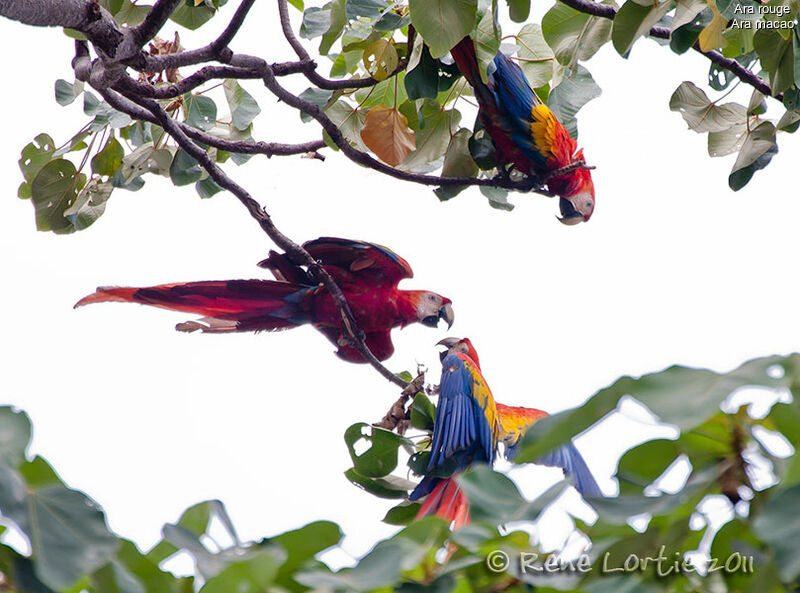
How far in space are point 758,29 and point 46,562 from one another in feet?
4.93

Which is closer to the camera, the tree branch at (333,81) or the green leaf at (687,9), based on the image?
the green leaf at (687,9)

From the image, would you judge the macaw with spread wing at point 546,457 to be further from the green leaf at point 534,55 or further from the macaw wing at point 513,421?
the green leaf at point 534,55

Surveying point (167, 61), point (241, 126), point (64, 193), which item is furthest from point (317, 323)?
point (167, 61)

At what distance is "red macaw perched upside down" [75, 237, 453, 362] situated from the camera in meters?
2.03

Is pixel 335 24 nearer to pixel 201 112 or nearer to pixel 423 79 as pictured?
pixel 423 79

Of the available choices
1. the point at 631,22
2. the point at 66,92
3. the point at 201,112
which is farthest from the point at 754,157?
the point at 66,92

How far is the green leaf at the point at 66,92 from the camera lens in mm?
1972

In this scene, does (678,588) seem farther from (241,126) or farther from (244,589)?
(241,126)

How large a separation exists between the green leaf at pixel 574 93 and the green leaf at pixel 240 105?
29.8 inches

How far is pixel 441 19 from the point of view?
1.26 metres

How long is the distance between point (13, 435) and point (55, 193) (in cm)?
164

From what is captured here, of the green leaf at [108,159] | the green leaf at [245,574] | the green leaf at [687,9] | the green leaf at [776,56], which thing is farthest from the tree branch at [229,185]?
the green leaf at [245,574]

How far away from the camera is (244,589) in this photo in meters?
0.44

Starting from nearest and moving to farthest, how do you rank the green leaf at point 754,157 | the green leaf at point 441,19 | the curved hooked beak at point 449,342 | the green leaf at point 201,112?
the green leaf at point 441,19, the green leaf at point 754,157, the green leaf at point 201,112, the curved hooked beak at point 449,342
